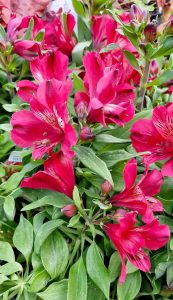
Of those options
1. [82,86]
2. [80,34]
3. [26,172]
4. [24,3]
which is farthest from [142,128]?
[24,3]

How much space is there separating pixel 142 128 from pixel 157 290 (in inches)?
13.4

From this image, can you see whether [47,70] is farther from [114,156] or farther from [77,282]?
[77,282]

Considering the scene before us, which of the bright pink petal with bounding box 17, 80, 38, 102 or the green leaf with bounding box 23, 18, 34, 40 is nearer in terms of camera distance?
the bright pink petal with bounding box 17, 80, 38, 102

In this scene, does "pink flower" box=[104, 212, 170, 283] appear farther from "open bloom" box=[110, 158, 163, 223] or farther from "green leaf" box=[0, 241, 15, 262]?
"green leaf" box=[0, 241, 15, 262]

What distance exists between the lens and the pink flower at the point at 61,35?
1179 mm

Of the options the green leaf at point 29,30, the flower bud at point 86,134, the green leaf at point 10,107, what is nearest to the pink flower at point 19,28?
the green leaf at point 29,30

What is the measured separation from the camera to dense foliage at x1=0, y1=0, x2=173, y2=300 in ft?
2.54

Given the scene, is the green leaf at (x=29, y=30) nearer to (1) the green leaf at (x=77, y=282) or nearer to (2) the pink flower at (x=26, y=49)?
(2) the pink flower at (x=26, y=49)

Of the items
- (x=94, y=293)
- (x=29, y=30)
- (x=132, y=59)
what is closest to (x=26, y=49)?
(x=29, y=30)

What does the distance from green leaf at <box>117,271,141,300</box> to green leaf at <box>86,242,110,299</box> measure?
1.7 inches

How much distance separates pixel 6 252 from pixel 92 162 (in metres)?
0.27

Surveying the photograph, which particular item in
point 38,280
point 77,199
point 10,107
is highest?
point 10,107

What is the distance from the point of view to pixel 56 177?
0.82 m

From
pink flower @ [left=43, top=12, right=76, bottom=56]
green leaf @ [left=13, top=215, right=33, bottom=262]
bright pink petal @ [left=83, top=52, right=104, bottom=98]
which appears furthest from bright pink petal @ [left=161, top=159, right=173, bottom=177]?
pink flower @ [left=43, top=12, right=76, bottom=56]
